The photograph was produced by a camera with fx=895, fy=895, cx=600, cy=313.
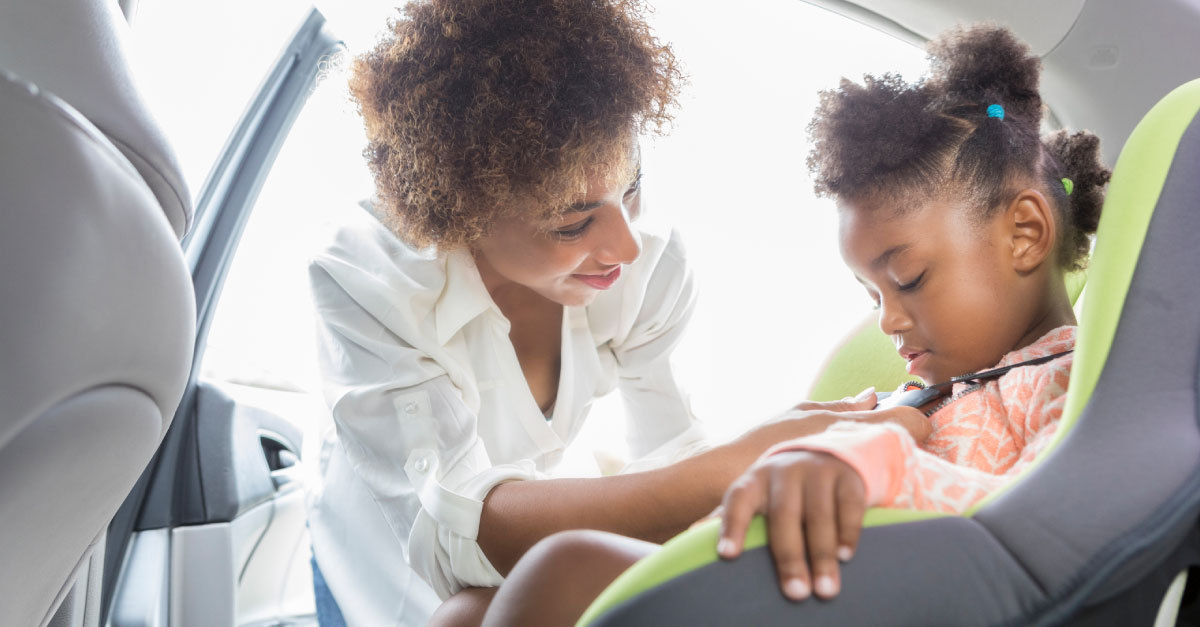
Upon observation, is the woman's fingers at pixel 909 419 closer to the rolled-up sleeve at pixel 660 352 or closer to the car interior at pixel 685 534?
the car interior at pixel 685 534

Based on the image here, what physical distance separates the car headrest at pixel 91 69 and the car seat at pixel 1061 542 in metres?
0.49

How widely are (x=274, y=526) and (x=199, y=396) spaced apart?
310 mm

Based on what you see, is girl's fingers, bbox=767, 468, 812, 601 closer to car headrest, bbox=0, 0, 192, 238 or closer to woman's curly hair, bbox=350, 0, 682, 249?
car headrest, bbox=0, 0, 192, 238

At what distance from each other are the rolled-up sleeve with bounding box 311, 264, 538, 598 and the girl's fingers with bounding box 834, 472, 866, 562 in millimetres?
557

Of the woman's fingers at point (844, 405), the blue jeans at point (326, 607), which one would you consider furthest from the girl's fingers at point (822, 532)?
the blue jeans at point (326, 607)

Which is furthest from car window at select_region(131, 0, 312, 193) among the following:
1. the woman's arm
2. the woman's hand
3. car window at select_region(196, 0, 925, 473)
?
the woman's hand

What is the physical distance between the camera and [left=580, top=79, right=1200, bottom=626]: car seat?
553mm

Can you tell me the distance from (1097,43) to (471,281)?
1134 mm

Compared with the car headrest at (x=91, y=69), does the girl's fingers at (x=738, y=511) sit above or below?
below

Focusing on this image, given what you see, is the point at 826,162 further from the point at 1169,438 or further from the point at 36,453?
the point at 36,453

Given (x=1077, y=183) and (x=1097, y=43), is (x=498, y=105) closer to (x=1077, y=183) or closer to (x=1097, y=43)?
(x=1077, y=183)

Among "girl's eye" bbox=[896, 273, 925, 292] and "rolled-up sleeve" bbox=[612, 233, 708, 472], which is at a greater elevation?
"girl's eye" bbox=[896, 273, 925, 292]

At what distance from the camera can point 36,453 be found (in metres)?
0.58

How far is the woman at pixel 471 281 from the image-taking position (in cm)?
106
